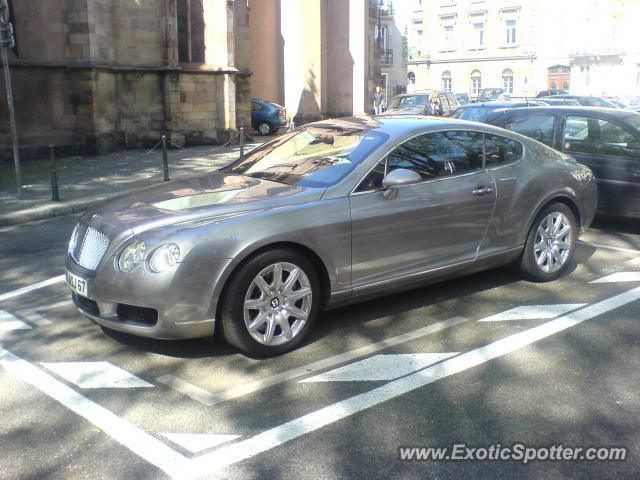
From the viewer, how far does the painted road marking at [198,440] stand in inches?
138

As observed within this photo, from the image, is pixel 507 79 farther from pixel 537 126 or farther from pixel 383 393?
pixel 383 393

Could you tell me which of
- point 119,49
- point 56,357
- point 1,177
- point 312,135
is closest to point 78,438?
point 56,357

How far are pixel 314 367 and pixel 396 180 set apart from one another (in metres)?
1.51

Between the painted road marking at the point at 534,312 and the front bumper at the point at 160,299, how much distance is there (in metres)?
2.30

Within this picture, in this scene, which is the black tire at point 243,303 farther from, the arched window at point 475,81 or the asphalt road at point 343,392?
the arched window at point 475,81

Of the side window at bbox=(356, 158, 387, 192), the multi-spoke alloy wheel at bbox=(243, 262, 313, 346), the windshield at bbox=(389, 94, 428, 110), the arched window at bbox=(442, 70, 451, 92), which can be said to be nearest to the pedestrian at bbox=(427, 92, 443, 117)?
the windshield at bbox=(389, 94, 428, 110)

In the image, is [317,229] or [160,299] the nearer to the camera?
[160,299]

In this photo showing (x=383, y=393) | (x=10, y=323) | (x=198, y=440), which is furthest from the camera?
(x=10, y=323)

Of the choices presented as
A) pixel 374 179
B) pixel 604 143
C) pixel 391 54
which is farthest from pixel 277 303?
pixel 391 54

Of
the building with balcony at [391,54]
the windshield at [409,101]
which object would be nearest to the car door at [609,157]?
the windshield at [409,101]

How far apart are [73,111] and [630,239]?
47.5ft

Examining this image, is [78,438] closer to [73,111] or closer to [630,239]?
[630,239]

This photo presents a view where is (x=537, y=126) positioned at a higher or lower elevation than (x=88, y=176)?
higher

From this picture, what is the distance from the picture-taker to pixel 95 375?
4.42 m
